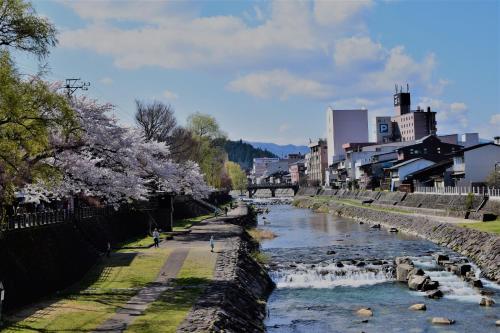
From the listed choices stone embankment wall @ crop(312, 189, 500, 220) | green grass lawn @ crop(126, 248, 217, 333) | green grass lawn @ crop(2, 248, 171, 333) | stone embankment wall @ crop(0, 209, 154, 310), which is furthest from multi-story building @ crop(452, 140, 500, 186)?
stone embankment wall @ crop(0, 209, 154, 310)

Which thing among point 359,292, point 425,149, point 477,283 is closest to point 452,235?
point 477,283

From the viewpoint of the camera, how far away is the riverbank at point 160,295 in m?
19.6

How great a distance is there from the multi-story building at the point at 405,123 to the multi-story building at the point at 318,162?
2008cm

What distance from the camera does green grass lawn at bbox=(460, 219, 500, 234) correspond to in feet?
145

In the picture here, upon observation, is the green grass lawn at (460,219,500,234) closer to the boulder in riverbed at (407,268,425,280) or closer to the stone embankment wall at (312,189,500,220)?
the stone embankment wall at (312,189,500,220)

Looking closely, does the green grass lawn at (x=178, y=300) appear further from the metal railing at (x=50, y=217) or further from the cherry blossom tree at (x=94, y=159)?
the cherry blossom tree at (x=94, y=159)

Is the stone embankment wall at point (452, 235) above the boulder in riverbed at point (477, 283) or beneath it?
above

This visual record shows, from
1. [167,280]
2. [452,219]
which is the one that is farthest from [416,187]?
[167,280]

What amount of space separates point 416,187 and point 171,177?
43683 mm

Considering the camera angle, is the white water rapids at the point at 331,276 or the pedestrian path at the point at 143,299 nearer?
the pedestrian path at the point at 143,299

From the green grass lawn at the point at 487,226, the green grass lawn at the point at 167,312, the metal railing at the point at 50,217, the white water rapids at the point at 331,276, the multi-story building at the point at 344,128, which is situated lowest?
the white water rapids at the point at 331,276

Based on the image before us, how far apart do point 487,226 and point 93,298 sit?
35.9 meters

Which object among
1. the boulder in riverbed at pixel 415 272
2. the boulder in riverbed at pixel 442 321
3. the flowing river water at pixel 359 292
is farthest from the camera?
the boulder in riverbed at pixel 415 272

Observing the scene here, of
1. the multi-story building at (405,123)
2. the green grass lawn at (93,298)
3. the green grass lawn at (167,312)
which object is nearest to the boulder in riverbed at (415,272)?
the green grass lawn at (167,312)
